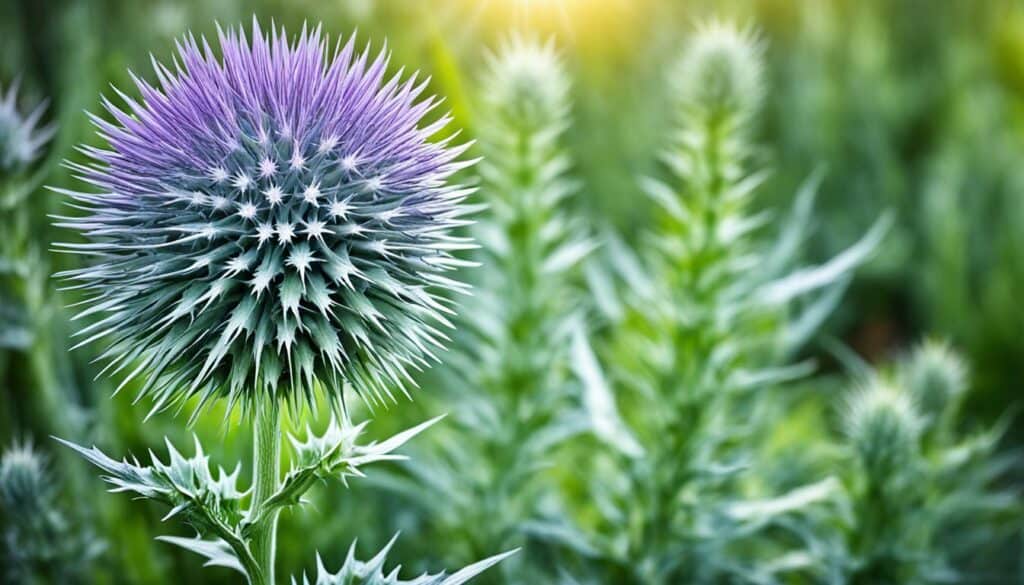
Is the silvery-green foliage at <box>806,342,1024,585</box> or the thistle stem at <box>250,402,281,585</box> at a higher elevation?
the thistle stem at <box>250,402,281,585</box>

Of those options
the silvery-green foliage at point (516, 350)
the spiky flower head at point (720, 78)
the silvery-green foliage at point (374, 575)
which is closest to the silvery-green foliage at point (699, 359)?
the spiky flower head at point (720, 78)

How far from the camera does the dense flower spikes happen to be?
2.99ft

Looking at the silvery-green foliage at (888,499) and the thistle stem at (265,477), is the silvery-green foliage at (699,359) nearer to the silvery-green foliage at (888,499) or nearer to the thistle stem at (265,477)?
the silvery-green foliage at (888,499)

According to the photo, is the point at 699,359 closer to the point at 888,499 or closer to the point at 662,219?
the point at 662,219

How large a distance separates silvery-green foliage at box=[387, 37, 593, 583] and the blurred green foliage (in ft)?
0.04

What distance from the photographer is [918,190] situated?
135 inches

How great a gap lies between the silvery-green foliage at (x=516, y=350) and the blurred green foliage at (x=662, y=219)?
0.01 m

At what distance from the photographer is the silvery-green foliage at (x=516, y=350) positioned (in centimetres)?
178

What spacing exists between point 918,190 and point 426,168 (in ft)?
9.31

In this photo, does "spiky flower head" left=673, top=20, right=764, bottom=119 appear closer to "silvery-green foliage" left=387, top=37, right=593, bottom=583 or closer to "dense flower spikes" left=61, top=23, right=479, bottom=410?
"silvery-green foliage" left=387, top=37, right=593, bottom=583

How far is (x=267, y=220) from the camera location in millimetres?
948

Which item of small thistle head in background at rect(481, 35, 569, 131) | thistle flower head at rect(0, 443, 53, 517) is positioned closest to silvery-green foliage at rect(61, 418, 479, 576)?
thistle flower head at rect(0, 443, 53, 517)

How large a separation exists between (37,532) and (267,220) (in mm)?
777

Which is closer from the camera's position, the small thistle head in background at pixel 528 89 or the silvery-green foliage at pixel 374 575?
the silvery-green foliage at pixel 374 575
